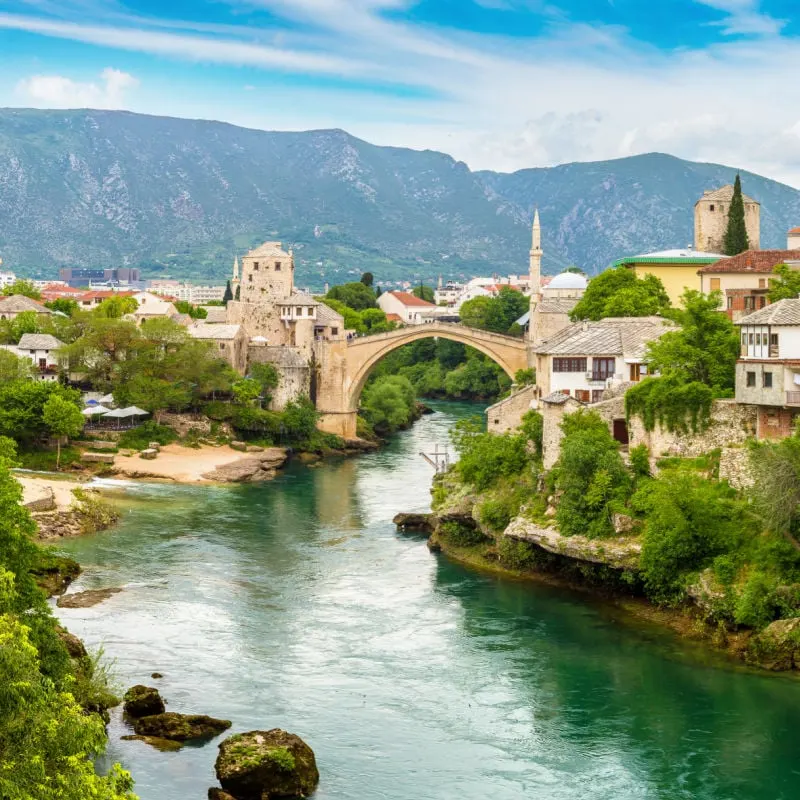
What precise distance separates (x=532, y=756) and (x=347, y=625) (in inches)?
395

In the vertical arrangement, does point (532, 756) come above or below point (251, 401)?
below

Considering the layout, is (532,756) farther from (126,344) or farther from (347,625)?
(126,344)

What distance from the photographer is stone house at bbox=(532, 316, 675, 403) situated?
4688 cm

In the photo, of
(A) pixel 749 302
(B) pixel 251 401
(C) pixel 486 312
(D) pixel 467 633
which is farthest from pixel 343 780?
(C) pixel 486 312

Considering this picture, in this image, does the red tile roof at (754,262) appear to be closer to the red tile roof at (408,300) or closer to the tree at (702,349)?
the tree at (702,349)

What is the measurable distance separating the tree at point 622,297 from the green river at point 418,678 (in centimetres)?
1578

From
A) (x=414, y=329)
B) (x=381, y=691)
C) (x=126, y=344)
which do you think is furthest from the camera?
(x=414, y=329)

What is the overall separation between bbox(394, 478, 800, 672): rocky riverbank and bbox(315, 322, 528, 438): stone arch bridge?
30.1 metres

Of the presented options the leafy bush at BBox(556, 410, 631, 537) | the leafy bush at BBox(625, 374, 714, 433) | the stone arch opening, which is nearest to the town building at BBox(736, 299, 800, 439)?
the leafy bush at BBox(625, 374, 714, 433)

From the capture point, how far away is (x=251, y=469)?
65250 millimetres

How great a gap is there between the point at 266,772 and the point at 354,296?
102 metres

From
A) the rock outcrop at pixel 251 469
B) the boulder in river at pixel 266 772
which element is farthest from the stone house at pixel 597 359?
the boulder in river at pixel 266 772

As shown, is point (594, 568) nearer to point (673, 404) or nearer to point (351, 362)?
point (673, 404)

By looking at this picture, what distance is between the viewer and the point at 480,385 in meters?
105
